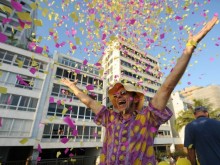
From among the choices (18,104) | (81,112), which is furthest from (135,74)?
(18,104)

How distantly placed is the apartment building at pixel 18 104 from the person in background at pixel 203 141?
59.7 feet

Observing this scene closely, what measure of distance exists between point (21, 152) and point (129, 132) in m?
23.7

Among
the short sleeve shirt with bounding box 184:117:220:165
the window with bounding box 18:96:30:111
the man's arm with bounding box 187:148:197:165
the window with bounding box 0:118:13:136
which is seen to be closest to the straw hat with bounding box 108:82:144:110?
the short sleeve shirt with bounding box 184:117:220:165

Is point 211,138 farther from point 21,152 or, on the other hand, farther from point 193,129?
point 21,152

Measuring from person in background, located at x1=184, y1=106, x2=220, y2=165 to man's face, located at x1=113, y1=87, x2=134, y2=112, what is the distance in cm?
150

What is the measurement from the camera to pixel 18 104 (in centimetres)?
2055

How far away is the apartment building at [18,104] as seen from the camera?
19.0 metres

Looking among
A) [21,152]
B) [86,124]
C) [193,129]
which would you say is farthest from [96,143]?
[193,129]

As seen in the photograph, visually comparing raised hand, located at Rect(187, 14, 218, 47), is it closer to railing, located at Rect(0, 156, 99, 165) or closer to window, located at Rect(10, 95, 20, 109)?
railing, located at Rect(0, 156, 99, 165)

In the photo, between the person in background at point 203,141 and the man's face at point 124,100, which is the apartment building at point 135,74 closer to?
the person in background at point 203,141

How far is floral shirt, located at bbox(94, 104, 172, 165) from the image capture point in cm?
194

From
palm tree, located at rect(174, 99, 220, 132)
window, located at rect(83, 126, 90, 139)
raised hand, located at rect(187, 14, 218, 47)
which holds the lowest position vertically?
raised hand, located at rect(187, 14, 218, 47)

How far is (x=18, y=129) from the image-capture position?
63.5ft

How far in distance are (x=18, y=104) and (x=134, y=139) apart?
860 inches
